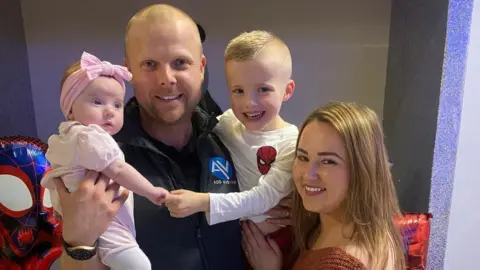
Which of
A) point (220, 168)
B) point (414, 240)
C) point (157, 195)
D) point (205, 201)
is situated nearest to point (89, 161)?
point (157, 195)

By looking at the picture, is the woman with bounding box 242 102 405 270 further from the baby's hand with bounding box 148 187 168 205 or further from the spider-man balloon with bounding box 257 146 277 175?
the baby's hand with bounding box 148 187 168 205

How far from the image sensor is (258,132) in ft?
4.42

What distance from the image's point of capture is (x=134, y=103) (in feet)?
4.65

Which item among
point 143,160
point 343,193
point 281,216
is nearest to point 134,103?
point 143,160

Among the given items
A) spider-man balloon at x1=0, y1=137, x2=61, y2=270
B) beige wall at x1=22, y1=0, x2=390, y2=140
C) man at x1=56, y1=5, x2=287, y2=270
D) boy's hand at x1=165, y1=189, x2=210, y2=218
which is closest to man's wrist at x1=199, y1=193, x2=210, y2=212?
boy's hand at x1=165, y1=189, x2=210, y2=218

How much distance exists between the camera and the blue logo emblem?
1356 millimetres

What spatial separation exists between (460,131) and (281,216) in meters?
0.77

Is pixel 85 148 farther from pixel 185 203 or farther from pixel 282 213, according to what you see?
pixel 282 213

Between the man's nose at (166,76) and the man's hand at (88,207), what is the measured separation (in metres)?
0.32

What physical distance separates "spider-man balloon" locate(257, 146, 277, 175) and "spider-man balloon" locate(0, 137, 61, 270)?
80 centimetres

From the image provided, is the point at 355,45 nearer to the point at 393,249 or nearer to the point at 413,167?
the point at 413,167

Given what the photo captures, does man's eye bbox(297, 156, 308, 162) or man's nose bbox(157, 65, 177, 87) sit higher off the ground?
man's nose bbox(157, 65, 177, 87)

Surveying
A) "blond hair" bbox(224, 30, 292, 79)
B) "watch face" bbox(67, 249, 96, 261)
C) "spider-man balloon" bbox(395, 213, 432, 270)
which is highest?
"blond hair" bbox(224, 30, 292, 79)

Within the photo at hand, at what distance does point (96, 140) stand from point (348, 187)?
0.61m
